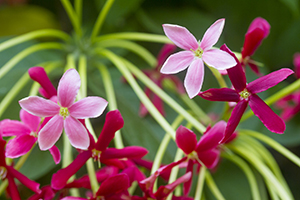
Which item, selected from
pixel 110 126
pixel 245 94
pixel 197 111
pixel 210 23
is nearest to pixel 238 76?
pixel 245 94

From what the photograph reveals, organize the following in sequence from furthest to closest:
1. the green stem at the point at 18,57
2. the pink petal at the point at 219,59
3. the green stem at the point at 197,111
→ 1. the green stem at the point at 197,111
2. the green stem at the point at 18,57
3. the pink petal at the point at 219,59

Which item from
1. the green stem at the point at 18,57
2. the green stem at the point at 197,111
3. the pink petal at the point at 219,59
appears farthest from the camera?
the green stem at the point at 197,111

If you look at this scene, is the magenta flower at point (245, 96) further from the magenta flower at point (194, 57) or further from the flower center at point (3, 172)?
the flower center at point (3, 172)

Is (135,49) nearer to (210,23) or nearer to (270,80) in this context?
(210,23)

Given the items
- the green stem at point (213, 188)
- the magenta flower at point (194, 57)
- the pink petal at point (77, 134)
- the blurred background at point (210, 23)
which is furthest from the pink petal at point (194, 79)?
the blurred background at point (210, 23)

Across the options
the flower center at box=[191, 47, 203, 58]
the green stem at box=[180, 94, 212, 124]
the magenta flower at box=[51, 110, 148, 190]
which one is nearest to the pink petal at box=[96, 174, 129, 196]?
the magenta flower at box=[51, 110, 148, 190]

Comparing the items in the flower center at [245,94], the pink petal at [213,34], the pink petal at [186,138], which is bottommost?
the pink petal at [186,138]

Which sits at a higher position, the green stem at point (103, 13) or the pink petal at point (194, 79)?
the green stem at point (103, 13)
